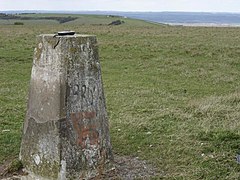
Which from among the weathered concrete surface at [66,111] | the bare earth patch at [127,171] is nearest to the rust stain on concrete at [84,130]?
the weathered concrete surface at [66,111]

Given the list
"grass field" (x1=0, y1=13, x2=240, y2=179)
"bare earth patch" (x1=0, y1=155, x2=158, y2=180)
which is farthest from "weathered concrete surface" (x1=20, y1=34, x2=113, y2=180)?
"grass field" (x1=0, y1=13, x2=240, y2=179)

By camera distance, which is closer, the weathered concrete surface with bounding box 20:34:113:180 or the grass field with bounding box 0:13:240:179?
the weathered concrete surface with bounding box 20:34:113:180

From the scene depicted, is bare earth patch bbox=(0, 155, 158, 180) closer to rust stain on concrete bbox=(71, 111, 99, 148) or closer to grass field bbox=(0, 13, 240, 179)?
grass field bbox=(0, 13, 240, 179)

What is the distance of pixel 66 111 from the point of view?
596 centimetres

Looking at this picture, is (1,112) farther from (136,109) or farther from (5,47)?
(5,47)

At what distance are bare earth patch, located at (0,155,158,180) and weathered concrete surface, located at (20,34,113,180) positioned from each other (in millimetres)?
200

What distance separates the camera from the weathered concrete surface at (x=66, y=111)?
5.97 metres

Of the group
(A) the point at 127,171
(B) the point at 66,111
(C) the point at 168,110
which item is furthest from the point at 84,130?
(C) the point at 168,110

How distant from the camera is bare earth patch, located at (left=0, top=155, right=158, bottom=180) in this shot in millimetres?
6316

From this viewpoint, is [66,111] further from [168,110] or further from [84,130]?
[168,110]

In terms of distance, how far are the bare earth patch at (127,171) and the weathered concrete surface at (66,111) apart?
0.66 feet

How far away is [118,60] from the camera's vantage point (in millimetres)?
20250

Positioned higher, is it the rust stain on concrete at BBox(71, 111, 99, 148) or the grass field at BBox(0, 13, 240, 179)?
the rust stain on concrete at BBox(71, 111, 99, 148)

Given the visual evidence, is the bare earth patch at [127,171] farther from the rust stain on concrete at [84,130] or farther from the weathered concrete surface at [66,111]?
the rust stain on concrete at [84,130]
